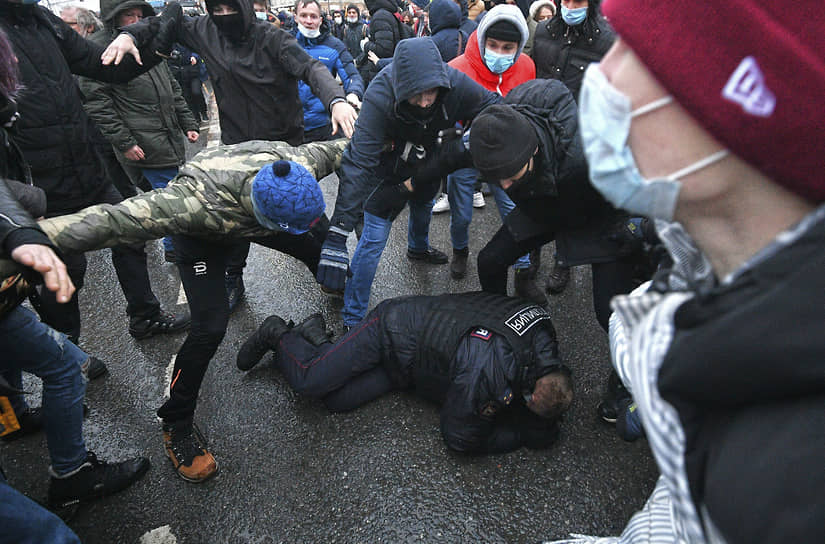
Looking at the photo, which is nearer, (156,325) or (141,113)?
(156,325)

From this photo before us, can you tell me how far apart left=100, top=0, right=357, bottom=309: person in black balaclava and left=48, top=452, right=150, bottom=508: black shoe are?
1.26m

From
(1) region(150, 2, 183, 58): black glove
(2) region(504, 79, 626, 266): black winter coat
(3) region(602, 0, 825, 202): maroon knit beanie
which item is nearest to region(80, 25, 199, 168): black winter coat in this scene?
(1) region(150, 2, 183, 58): black glove

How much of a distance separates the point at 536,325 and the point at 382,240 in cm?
116

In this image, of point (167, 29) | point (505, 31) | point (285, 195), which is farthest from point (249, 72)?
point (505, 31)

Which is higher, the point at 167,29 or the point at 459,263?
the point at 167,29

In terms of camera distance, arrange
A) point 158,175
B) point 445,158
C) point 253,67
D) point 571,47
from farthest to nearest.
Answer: point 158,175
point 571,47
point 253,67
point 445,158

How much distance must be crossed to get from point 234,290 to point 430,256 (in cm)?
157

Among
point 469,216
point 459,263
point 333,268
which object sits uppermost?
point 333,268

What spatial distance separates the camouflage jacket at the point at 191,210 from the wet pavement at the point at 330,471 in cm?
108

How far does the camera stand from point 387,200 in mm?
2840

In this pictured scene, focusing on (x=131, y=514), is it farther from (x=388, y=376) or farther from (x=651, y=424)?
(x=651, y=424)

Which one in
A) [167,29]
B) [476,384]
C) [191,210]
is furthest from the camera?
[167,29]

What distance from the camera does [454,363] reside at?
7.34ft

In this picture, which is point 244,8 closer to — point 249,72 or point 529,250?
point 249,72
